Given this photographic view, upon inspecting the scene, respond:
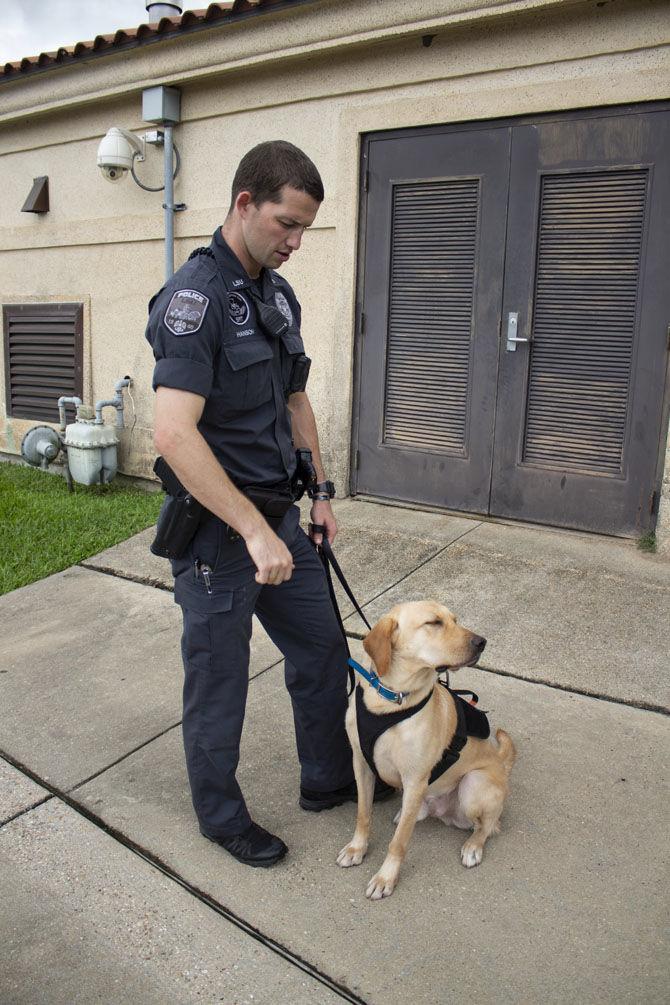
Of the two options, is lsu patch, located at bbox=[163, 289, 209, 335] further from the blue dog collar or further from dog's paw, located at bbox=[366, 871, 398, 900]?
dog's paw, located at bbox=[366, 871, 398, 900]

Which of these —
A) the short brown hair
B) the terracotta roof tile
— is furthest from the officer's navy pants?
the terracotta roof tile

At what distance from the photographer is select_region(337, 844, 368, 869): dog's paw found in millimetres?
2523

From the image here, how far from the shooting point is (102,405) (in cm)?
699

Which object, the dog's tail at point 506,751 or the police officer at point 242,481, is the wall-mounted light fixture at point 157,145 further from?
the dog's tail at point 506,751

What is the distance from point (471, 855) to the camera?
2494 mm

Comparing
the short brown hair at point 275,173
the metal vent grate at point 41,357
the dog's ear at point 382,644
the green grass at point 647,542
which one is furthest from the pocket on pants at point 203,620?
the metal vent grate at point 41,357

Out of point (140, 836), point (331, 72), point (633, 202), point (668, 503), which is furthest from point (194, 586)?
point (331, 72)

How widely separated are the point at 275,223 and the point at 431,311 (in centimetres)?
318

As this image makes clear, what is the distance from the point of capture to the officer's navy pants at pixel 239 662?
7.86 ft

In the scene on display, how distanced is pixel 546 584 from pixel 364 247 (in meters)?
2.65

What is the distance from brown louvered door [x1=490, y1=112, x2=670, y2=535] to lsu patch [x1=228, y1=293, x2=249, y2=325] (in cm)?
300

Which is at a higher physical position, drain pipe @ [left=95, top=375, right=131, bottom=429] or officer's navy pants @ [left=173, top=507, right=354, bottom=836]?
drain pipe @ [left=95, top=375, right=131, bottom=429]

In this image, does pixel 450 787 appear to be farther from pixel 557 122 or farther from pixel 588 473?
pixel 557 122

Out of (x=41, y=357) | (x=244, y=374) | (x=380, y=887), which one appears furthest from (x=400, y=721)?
(x=41, y=357)
